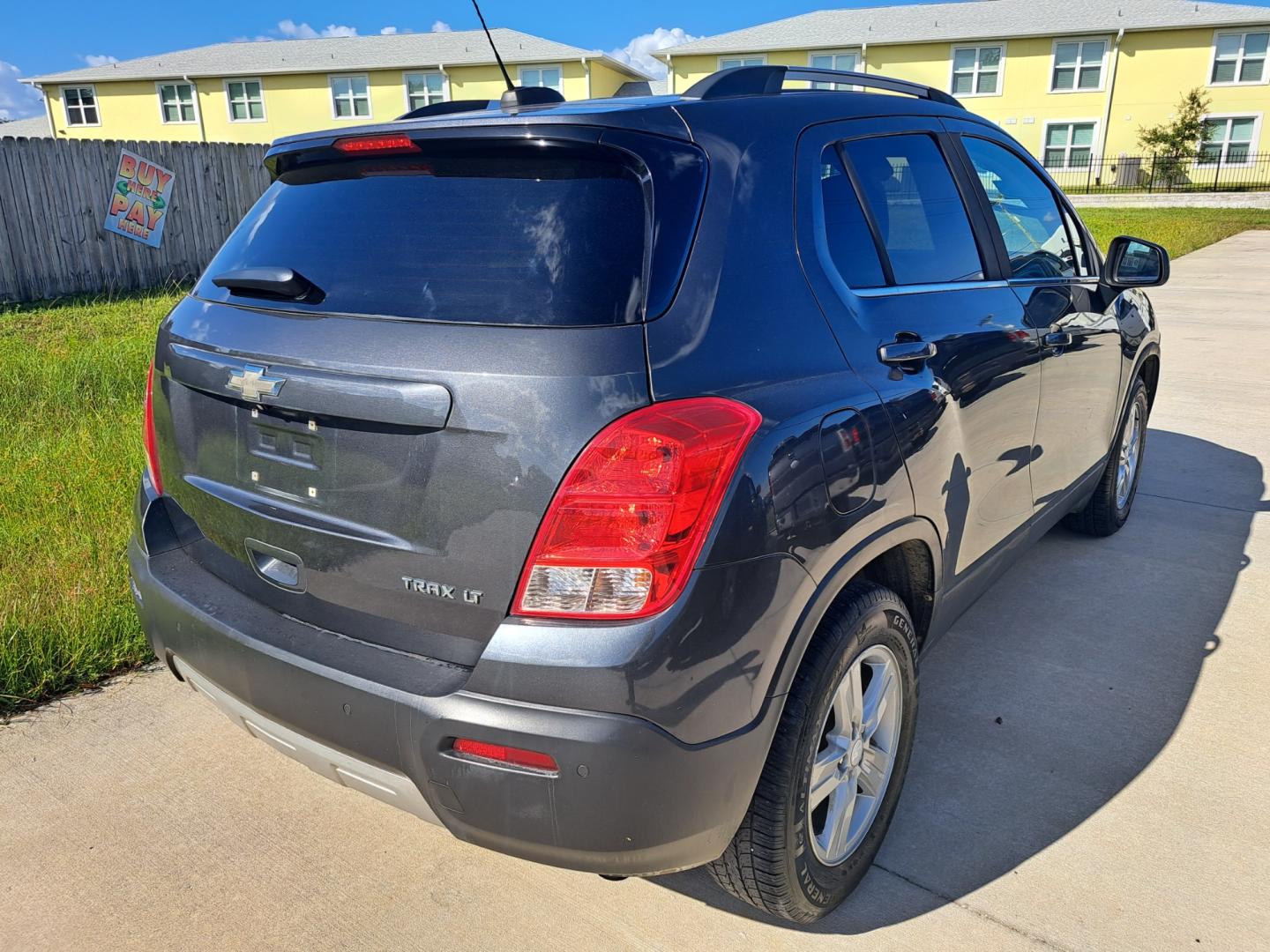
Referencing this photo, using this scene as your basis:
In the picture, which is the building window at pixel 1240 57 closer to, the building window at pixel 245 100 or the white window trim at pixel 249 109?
the white window trim at pixel 249 109

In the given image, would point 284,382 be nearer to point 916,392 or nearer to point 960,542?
point 916,392

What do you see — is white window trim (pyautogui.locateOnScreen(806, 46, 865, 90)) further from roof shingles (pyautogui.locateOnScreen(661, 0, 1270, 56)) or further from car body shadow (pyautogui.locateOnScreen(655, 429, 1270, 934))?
car body shadow (pyautogui.locateOnScreen(655, 429, 1270, 934))

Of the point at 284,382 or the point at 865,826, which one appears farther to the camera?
the point at 865,826

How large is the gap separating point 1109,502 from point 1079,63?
36.2m

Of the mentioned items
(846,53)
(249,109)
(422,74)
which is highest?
(846,53)

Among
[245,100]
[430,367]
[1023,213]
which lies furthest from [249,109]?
[430,367]

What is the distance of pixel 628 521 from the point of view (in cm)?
181

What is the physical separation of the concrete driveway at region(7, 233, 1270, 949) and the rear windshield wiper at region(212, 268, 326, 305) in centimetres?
142

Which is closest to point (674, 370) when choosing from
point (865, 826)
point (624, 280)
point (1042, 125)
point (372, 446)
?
point (624, 280)

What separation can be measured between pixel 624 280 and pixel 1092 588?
3089 millimetres

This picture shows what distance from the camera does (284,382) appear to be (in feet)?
6.82

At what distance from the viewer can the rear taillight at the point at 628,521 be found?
181 centimetres

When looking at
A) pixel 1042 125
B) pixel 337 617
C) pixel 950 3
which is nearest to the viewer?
pixel 337 617

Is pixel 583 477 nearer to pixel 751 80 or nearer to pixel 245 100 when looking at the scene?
pixel 751 80
